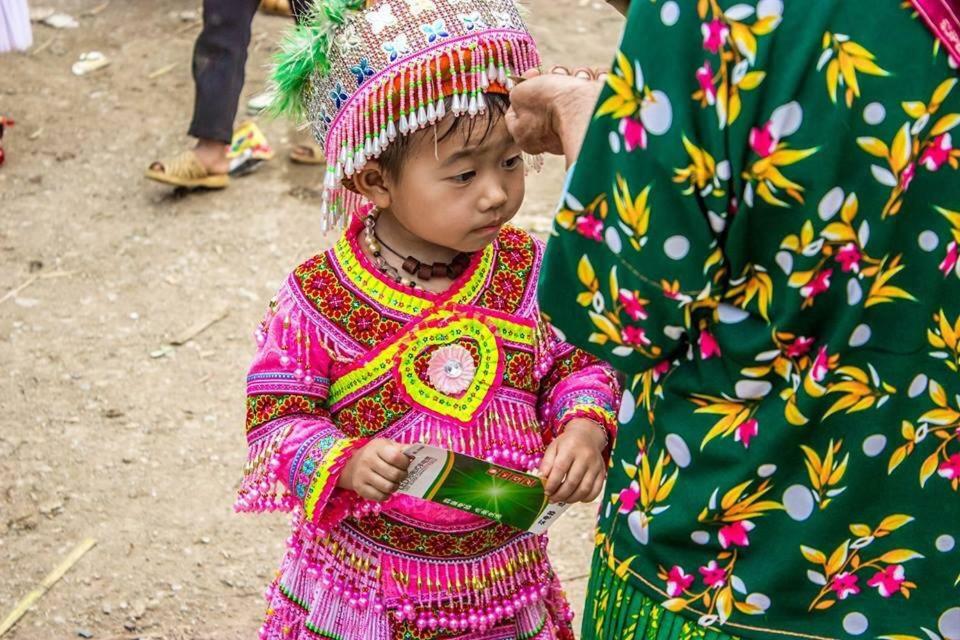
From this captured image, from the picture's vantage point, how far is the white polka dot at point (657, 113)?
1436mm

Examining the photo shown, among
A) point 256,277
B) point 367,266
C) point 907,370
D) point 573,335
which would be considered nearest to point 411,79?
point 367,266

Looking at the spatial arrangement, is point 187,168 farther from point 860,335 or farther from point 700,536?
point 860,335

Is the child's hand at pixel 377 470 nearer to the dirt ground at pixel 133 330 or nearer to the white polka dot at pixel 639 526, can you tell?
the white polka dot at pixel 639 526

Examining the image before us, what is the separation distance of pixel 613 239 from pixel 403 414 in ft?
2.98

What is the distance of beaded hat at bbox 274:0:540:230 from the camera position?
2240 mm

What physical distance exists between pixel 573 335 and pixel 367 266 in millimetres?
784

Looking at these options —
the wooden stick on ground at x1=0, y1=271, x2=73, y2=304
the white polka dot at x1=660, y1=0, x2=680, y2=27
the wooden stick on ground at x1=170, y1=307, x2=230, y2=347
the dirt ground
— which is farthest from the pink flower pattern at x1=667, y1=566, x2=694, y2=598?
the wooden stick on ground at x1=0, y1=271, x2=73, y2=304

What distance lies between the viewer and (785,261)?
58.3 inches

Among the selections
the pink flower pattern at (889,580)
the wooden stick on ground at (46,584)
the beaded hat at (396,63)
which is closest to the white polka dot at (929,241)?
the pink flower pattern at (889,580)

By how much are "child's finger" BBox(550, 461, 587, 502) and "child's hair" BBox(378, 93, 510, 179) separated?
24.1 inches

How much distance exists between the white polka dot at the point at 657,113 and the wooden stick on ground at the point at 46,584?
8.62ft

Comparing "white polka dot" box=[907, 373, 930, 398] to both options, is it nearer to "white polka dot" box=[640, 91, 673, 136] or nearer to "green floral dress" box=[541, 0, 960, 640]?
"green floral dress" box=[541, 0, 960, 640]

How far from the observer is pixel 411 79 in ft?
7.32

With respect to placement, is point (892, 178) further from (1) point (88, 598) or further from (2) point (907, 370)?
(1) point (88, 598)
